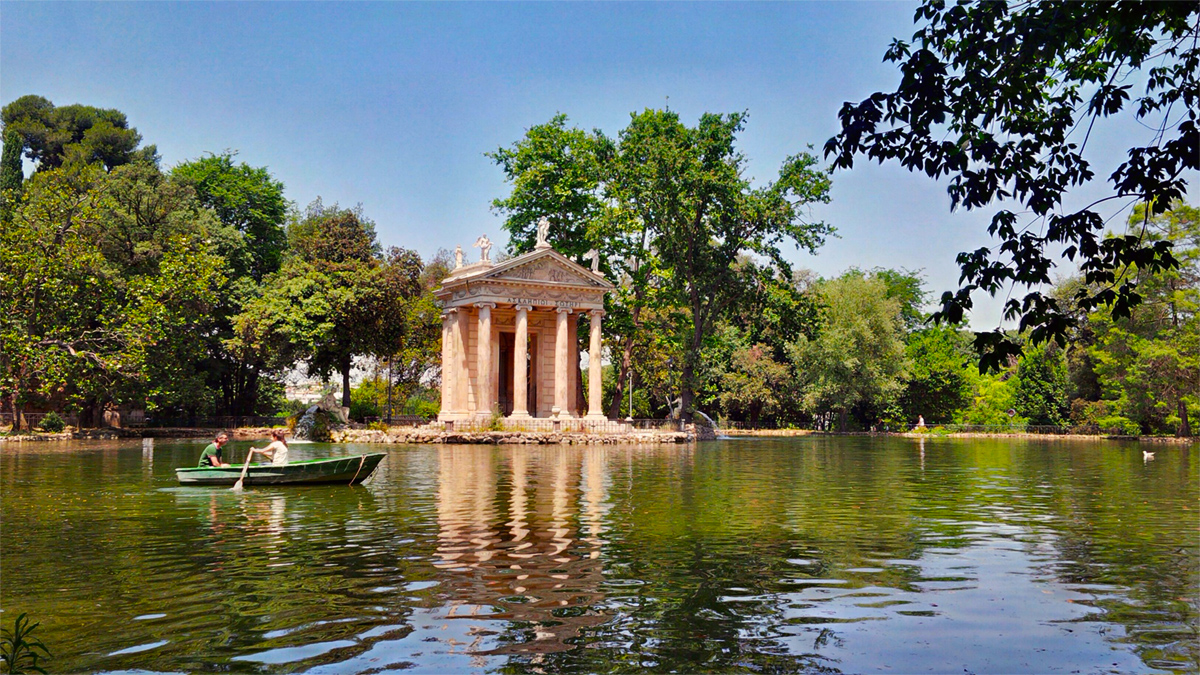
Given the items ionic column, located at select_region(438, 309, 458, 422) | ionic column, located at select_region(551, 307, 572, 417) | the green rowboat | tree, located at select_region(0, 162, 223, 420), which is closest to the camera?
the green rowboat

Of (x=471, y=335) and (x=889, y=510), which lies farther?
(x=471, y=335)

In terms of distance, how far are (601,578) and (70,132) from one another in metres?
74.4

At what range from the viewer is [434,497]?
19.5 m

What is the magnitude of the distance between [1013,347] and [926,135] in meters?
2.06

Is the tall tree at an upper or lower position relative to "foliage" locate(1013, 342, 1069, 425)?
upper

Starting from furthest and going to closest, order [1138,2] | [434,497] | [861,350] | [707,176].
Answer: [861,350] < [707,176] < [434,497] < [1138,2]

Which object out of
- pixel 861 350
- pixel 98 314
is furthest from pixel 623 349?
pixel 98 314

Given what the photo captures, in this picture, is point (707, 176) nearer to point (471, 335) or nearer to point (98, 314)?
point (471, 335)

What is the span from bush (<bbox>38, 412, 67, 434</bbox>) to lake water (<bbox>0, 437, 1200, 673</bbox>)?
102 feet

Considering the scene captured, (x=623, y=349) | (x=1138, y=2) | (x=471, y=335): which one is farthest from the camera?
(x=623, y=349)

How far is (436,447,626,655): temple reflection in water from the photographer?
8875mm

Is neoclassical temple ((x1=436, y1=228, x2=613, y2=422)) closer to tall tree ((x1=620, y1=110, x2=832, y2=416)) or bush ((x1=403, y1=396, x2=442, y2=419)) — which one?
tall tree ((x1=620, y1=110, x2=832, y2=416))

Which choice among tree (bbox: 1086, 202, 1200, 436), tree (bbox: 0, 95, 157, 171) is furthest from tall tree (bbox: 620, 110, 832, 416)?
tree (bbox: 0, 95, 157, 171)

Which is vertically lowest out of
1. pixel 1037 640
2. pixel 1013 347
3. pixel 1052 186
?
pixel 1037 640
